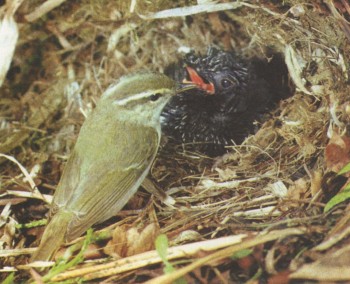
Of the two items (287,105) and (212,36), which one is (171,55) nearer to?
(212,36)

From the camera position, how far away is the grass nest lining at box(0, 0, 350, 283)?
3039mm

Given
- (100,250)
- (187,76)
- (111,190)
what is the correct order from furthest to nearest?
1. (187,76)
2. (111,190)
3. (100,250)

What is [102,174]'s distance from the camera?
3.80 meters

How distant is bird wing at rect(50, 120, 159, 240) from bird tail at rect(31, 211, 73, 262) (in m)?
0.05

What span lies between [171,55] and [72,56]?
2.82ft

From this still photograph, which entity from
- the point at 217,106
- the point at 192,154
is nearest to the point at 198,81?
the point at 217,106

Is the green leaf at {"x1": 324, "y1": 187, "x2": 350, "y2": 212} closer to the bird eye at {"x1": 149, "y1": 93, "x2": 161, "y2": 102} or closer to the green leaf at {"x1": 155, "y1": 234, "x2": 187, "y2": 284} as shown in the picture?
the green leaf at {"x1": 155, "y1": 234, "x2": 187, "y2": 284}

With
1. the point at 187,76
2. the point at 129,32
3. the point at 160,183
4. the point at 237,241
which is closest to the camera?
the point at 237,241

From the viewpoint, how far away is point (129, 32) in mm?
5148

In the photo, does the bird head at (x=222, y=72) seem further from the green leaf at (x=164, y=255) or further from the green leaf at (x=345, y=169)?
the green leaf at (x=164, y=255)

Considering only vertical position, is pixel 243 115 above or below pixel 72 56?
below

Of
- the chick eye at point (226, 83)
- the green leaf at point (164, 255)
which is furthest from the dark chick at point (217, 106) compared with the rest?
the green leaf at point (164, 255)

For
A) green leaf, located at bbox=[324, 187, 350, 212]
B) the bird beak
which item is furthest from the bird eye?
green leaf, located at bbox=[324, 187, 350, 212]

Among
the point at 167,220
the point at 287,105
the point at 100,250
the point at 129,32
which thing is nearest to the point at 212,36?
the point at 129,32
